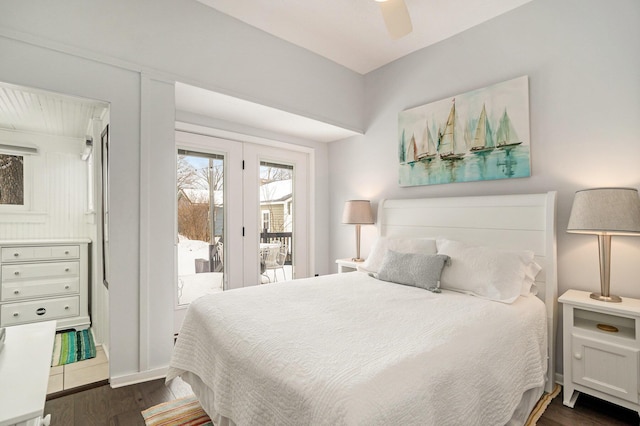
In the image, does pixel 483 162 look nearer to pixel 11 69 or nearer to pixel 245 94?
pixel 245 94

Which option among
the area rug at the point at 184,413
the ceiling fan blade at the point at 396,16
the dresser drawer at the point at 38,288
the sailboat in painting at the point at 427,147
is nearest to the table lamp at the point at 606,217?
the area rug at the point at 184,413

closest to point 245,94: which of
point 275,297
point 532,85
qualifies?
point 275,297

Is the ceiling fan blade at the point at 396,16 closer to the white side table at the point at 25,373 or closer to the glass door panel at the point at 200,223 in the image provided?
the glass door panel at the point at 200,223

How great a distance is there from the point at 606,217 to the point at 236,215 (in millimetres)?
3153

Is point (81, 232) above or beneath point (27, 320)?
above

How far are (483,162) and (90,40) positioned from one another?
312 centimetres

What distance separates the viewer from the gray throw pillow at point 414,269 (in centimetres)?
230

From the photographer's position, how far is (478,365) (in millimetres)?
1361

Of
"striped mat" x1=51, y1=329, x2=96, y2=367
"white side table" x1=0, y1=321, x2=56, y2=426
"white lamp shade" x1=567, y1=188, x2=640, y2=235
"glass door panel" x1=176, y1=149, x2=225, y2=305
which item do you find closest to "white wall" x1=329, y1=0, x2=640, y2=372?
"white lamp shade" x1=567, y1=188, x2=640, y2=235

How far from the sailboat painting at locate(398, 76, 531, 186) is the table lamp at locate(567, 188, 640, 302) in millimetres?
581

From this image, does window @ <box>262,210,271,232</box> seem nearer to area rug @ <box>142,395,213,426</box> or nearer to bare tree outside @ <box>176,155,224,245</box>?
bare tree outside @ <box>176,155,224,245</box>

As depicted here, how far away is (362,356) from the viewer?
1206mm

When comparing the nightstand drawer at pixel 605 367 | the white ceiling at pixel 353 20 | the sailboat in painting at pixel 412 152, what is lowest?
the nightstand drawer at pixel 605 367

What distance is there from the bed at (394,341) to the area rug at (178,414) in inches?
6.6
